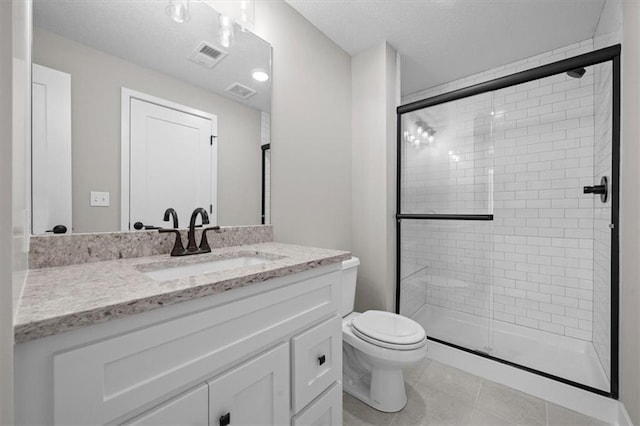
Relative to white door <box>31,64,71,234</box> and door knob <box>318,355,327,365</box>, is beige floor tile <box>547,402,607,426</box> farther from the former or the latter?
white door <box>31,64,71,234</box>

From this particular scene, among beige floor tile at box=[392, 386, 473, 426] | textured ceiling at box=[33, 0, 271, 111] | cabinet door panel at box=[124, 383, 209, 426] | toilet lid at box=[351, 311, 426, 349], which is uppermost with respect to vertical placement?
textured ceiling at box=[33, 0, 271, 111]

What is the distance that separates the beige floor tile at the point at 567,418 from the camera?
55.4 inches

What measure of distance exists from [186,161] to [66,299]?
33.6 inches

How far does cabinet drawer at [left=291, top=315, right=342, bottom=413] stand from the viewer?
3.25 ft

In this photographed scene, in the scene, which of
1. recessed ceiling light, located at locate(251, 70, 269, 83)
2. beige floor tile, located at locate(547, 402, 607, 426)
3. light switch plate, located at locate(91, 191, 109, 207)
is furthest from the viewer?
recessed ceiling light, located at locate(251, 70, 269, 83)

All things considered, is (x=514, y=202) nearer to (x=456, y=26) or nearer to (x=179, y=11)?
(x=456, y=26)

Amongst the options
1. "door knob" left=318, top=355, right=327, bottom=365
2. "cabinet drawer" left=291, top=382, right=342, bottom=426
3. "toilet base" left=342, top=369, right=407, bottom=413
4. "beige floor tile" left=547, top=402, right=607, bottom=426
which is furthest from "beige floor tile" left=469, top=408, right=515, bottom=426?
"door knob" left=318, top=355, right=327, bottom=365

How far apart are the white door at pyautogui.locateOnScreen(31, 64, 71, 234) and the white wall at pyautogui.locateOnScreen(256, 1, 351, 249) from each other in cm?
95

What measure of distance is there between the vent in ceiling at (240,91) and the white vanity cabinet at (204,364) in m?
1.12

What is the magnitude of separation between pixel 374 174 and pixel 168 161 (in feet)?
4.82

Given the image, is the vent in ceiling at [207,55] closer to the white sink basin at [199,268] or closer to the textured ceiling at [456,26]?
the textured ceiling at [456,26]

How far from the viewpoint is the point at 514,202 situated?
8.21 ft

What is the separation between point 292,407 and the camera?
0.98 m

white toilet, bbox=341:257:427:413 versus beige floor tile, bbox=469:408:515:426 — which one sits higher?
white toilet, bbox=341:257:427:413
